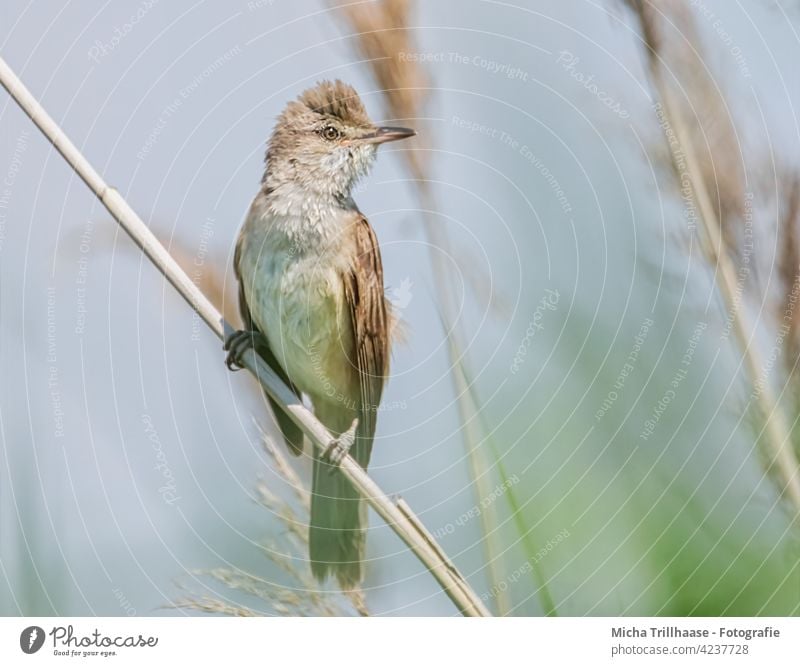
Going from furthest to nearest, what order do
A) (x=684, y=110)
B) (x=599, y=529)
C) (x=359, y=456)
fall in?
(x=359, y=456), (x=684, y=110), (x=599, y=529)

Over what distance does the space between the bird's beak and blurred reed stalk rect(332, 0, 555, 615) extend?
0.04 m

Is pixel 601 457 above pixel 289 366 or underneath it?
underneath

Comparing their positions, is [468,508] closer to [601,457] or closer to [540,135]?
[601,457]

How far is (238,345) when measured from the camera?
2188mm

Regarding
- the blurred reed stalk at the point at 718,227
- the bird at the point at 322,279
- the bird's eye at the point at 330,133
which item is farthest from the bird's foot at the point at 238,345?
the blurred reed stalk at the point at 718,227

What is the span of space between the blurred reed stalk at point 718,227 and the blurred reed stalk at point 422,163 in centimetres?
51

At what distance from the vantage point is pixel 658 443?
6.28ft

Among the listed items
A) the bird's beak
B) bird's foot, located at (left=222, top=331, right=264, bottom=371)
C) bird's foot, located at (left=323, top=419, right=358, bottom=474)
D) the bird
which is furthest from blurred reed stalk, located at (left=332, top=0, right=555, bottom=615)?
bird's foot, located at (left=222, top=331, right=264, bottom=371)

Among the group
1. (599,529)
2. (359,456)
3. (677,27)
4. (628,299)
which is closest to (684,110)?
(677,27)

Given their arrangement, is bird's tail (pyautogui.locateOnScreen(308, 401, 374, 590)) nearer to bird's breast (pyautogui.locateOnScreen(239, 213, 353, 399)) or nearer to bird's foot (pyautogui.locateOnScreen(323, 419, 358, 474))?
bird's foot (pyautogui.locateOnScreen(323, 419, 358, 474))

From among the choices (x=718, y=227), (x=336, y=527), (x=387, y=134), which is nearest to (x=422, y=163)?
(x=387, y=134)

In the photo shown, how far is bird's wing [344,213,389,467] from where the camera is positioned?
7.21ft

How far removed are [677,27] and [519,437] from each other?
1.02 meters

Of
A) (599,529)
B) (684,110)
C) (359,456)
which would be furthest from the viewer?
(359,456)
